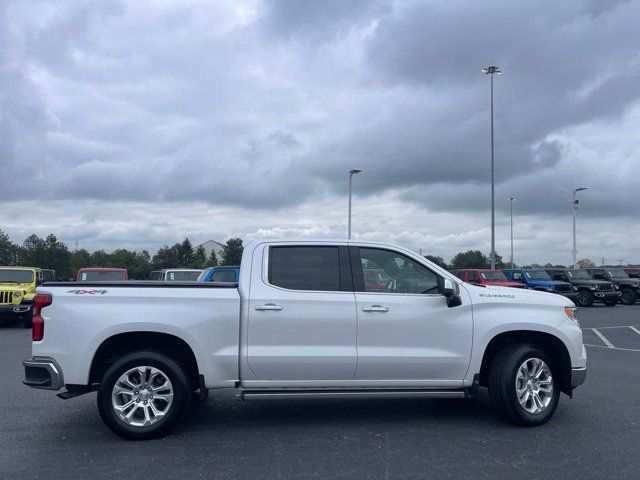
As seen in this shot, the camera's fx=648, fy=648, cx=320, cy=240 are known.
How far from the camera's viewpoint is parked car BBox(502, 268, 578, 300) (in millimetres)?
28623

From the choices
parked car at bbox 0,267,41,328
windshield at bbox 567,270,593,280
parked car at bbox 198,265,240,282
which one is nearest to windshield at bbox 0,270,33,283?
parked car at bbox 0,267,41,328

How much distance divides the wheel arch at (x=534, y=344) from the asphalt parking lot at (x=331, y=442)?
0.46m

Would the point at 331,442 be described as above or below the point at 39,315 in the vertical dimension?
below

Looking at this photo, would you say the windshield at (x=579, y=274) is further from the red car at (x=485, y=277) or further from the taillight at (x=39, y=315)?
the taillight at (x=39, y=315)

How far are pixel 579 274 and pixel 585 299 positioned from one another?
6.83 feet

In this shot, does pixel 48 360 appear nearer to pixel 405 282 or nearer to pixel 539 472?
pixel 405 282

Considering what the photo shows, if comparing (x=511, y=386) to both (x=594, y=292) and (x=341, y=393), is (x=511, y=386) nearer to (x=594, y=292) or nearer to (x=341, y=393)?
(x=341, y=393)

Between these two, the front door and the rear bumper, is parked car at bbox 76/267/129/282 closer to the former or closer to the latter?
the rear bumper

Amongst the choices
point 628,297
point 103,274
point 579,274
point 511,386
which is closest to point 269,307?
point 511,386

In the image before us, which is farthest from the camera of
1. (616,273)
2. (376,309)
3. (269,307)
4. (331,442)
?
(616,273)

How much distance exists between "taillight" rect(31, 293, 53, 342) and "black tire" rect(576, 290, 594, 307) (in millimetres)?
27440

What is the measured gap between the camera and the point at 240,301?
6367 millimetres

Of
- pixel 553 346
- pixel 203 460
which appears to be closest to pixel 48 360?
pixel 203 460

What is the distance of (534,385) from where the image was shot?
677 cm
